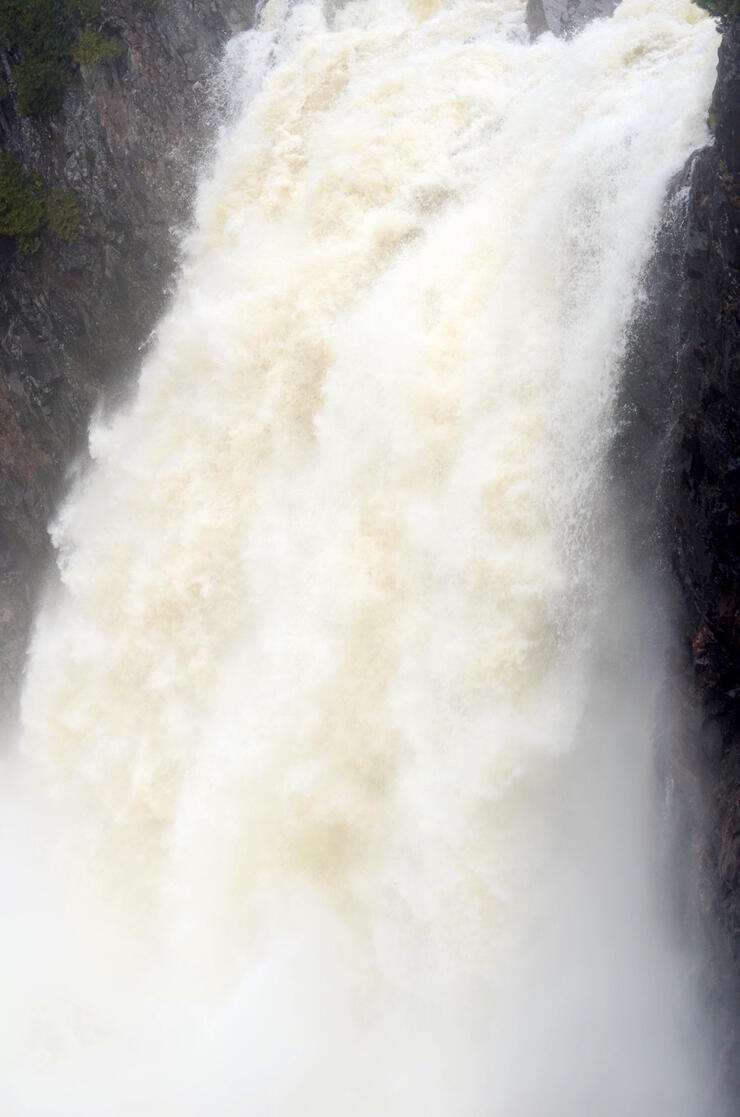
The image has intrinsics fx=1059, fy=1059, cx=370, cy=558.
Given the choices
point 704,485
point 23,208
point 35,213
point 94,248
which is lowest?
point 704,485

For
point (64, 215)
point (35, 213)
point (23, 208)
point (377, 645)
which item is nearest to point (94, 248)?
point (64, 215)

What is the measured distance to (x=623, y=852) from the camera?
36.2 ft

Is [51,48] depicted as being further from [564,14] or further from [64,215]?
[564,14]

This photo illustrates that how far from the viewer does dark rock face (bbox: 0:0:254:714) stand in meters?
16.4

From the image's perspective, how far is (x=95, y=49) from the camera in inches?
650

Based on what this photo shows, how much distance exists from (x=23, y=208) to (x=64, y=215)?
0.71 meters

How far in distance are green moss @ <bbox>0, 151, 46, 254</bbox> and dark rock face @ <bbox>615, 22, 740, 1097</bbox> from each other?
1053 cm

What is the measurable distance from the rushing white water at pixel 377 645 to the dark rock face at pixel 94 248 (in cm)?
73

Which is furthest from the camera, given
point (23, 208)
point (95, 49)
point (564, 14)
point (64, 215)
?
point (23, 208)

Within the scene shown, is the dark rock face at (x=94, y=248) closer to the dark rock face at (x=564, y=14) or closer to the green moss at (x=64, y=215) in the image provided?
the green moss at (x=64, y=215)

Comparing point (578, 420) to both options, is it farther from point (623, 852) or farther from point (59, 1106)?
point (59, 1106)

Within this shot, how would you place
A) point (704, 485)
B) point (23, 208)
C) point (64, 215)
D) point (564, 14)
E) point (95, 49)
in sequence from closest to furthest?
point (704, 485) < point (564, 14) < point (95, 49) < point (64, 215) < point (23, 208)

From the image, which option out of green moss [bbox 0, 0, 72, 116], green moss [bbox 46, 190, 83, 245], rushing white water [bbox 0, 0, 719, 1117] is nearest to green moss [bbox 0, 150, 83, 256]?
green moss [bbox 46, 190, 83, 245]

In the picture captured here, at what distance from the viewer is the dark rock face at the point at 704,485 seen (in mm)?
9203
